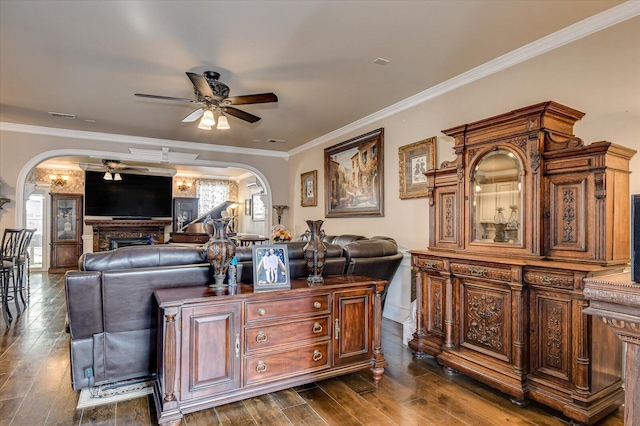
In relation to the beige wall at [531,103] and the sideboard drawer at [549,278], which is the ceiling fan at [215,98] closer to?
the beige wall at [531,103]

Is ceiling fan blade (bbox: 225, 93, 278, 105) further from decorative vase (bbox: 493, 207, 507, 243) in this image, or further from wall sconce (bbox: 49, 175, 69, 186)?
wall sconce (bbox: 49, 175, 69, 186)

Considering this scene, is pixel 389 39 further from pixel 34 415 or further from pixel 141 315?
pixel 34 415

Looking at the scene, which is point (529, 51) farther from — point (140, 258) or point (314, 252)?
point (140, 258)

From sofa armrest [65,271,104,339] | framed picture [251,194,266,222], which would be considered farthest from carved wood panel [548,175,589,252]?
Answer: framed picture [251,194,266,222]

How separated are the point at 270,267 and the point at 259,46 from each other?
190 cm

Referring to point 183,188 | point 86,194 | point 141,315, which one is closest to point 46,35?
point 141,315

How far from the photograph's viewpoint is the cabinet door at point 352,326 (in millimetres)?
2582

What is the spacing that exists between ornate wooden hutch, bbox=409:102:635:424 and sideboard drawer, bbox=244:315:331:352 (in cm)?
113

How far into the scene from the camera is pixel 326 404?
2348mm

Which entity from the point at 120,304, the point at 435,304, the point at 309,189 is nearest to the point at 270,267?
the point at 120,304

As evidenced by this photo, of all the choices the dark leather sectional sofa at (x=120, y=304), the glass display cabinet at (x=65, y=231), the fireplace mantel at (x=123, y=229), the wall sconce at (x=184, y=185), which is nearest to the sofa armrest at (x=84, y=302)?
the dark leather sectional sofa at (x=120, y=304)

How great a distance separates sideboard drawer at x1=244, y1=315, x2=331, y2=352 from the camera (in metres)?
2.30

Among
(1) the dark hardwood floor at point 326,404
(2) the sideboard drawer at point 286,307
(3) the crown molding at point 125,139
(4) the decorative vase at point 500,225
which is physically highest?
(3) the crown molding at point 125,139

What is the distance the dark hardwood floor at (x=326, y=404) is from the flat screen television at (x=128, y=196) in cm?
642
